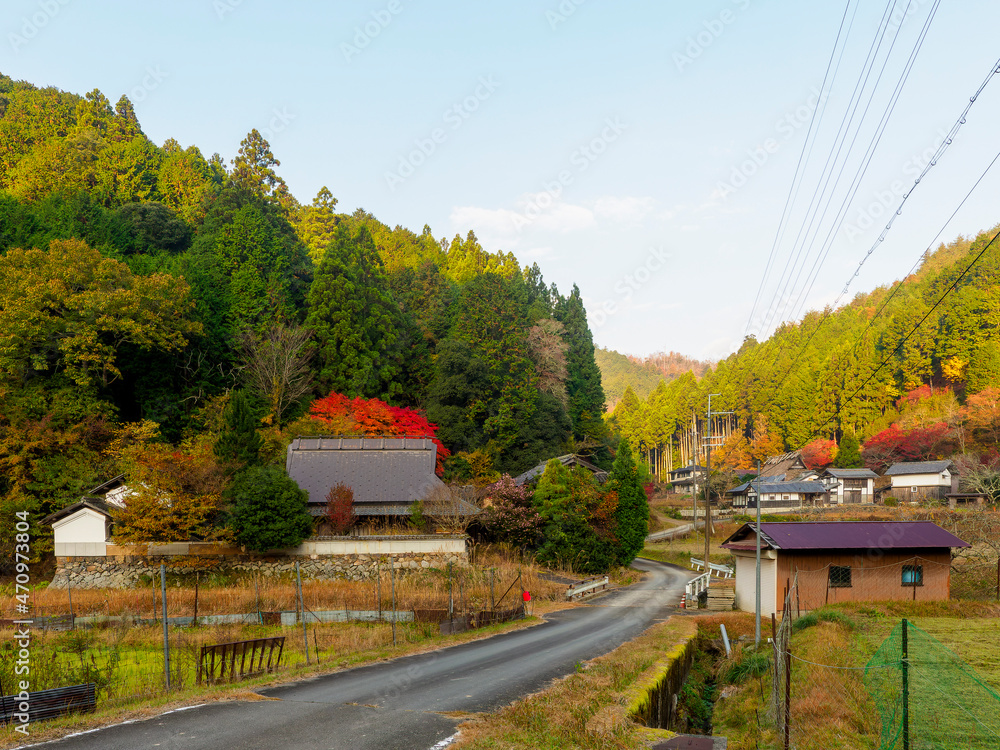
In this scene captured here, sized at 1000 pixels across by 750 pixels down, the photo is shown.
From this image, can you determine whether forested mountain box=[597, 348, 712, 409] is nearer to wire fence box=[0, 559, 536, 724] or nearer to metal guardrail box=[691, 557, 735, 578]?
metal guardrail box=[691, 557, 735, 578]

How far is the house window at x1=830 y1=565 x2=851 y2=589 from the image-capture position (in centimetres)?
2538

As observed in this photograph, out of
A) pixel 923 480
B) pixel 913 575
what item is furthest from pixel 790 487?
pixel 913 575

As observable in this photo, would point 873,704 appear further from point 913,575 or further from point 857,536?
point 913,575

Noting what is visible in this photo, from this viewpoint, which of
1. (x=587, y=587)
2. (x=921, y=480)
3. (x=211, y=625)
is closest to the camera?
(x=211, y=625)

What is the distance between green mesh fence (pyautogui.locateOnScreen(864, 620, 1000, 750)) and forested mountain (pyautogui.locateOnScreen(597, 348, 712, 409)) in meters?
160

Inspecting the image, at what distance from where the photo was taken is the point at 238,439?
3055 centimetres

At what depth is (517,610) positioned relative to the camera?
22797 millimetres

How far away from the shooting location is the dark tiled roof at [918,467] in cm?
5753

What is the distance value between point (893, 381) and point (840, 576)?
59178 mm

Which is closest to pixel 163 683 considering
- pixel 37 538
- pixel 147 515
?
pixel 147 515

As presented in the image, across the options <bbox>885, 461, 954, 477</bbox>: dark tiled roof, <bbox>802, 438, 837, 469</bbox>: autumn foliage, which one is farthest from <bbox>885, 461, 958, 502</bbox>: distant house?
<bbox>802, 438, 837, 469</bbox>: autumn foliage

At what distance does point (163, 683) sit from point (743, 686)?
1319 cm

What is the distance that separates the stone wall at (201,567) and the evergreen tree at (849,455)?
183 feet

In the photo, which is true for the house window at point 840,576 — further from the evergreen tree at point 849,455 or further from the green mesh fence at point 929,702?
the evergreen tree at point 849,455
